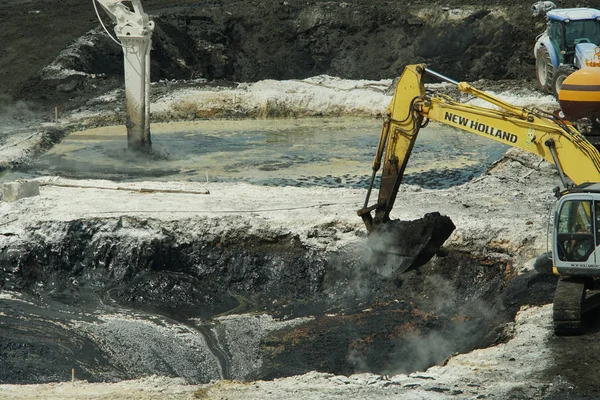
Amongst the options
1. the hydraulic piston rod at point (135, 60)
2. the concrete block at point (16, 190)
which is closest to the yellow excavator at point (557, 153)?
the concrete block at point (16, 190)

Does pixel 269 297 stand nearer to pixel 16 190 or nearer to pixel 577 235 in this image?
pixel 577 235

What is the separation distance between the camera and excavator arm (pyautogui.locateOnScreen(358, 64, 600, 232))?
1005 centimetres

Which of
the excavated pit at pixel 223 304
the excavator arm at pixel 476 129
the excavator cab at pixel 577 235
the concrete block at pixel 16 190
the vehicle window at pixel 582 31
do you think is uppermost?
the vehicle window at pixel 582 31

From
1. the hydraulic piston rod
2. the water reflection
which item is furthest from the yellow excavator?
the hydraulic piston rod

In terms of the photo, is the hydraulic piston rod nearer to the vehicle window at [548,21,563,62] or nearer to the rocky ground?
the rocky ground

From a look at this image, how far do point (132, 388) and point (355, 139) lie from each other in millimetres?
13828

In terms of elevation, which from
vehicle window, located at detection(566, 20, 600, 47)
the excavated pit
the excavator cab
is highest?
vehicle window, located at detection(566, 20, 600, 47)

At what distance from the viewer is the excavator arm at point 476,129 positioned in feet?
33.0

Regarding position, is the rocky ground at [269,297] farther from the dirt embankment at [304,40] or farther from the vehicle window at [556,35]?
the dirt embankment at [304,40]

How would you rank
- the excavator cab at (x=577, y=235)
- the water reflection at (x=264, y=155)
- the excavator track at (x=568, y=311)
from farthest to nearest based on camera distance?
the water reflection at (x=264, y=155), the excavator cab at (x=577, y=235), the excavator track at (x=568, y=311)

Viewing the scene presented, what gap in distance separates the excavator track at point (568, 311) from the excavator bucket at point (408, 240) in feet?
8.37

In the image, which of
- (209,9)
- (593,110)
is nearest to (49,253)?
(593,110)

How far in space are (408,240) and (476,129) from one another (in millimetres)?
2007

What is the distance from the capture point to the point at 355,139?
21.7 meters
